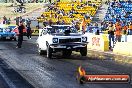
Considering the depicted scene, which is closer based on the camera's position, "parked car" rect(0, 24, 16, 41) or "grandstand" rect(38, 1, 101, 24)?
"parked car" rect(0, 24, 16, 41)

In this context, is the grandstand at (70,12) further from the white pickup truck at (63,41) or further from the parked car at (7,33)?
the white pickup truck at (63,41)

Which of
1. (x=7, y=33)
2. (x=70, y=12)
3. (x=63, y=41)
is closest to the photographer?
(x=63, y=41)

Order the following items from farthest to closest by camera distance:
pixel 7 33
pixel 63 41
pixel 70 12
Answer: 1. pixel 70 12
2. pixel 7 33
3. pixel 63 41

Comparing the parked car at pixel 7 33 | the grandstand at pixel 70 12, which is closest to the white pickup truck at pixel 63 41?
the parked car at pixel 7 33

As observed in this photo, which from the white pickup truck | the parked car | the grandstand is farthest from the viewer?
the grandstand

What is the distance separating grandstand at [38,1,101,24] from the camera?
5826 centimetres

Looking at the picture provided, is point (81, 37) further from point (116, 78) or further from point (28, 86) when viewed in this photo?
point (116, 78)

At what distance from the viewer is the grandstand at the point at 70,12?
5826 cm

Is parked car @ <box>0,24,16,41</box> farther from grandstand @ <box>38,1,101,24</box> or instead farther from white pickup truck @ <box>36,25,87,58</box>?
white pickup truck @ <box>36,25,87,58</box>

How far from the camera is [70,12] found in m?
60.2

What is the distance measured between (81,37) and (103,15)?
125 ft

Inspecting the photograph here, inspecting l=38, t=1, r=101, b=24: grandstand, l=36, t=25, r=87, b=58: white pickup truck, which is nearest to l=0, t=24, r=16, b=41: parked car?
l=38, t=1, r=101, b=24: grandstand

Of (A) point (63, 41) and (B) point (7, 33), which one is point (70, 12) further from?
(A) point (63, 41)

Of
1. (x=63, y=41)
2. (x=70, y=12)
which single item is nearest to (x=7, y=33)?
(x=63, y=41)
